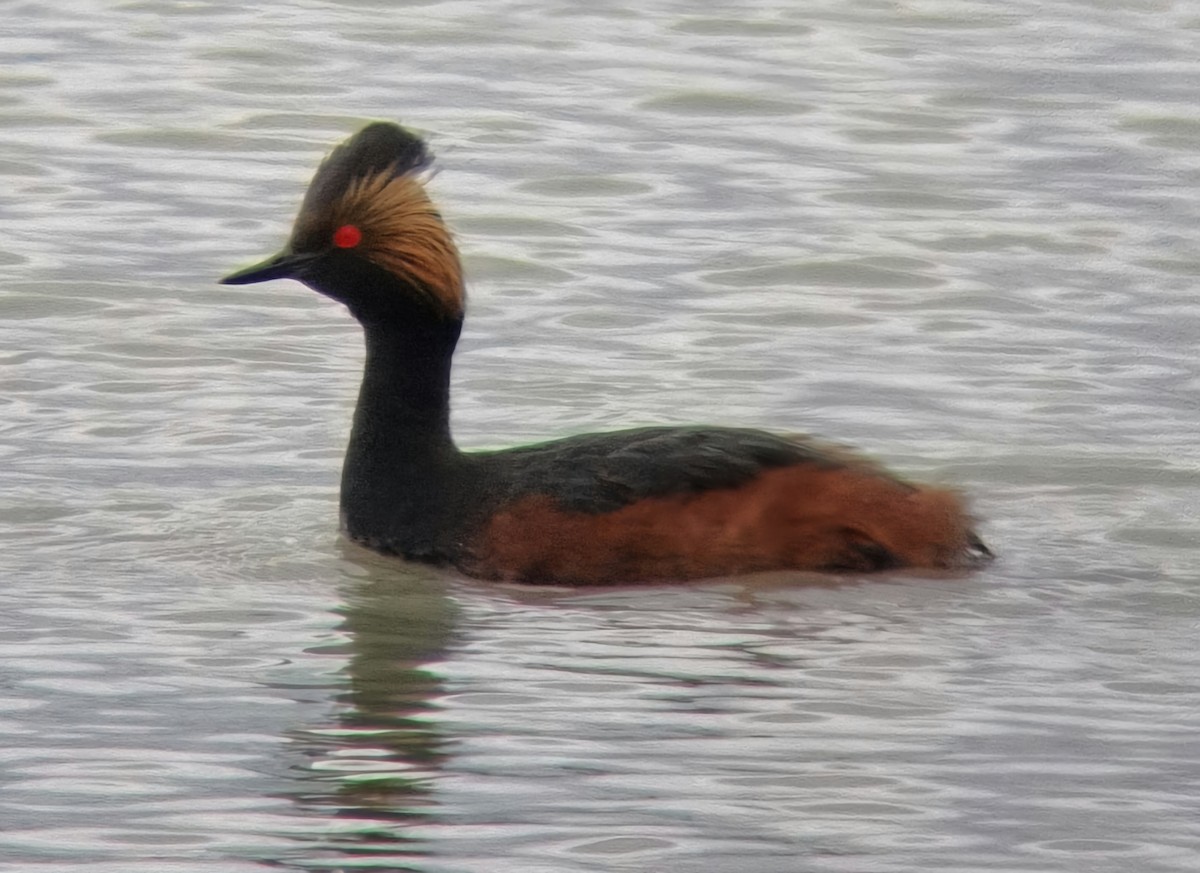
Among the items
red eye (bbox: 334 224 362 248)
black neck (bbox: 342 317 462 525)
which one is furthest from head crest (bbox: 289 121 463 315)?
black neck (bbox: 342 317 462 525)

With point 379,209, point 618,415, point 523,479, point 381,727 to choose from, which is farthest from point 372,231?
point 381,727

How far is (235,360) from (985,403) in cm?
290

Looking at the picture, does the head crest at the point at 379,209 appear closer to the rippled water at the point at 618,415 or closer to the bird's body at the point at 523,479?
the bird's body at the point at 523,479

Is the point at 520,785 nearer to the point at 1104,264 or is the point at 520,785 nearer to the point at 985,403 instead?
the point at 985,403

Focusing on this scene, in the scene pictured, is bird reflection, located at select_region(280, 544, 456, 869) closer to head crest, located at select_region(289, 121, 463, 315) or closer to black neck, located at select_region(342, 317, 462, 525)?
black neck, located at select_region(342, 317, 462, 525)

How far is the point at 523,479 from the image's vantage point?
7699 millimetres

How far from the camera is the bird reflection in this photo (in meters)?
5.58

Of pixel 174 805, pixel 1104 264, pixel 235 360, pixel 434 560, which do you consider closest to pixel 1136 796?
pixel 174 805

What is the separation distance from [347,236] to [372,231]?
77 millimetres

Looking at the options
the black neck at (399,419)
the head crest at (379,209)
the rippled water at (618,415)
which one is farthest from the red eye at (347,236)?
the rippled water at (618,415)

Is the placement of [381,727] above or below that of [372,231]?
below

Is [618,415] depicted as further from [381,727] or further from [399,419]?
[381,727]

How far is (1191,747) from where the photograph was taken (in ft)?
20.3

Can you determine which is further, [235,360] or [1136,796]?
[235,360]
